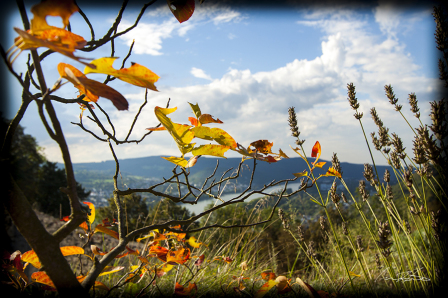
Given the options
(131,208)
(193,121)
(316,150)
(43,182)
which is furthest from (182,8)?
(43,182)

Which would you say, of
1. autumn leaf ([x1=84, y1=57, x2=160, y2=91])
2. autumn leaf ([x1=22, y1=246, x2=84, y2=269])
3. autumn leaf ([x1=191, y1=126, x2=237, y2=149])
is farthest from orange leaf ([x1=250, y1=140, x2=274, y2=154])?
autumn leaf ([x1=22, y1=246, x2=84, y2=269])

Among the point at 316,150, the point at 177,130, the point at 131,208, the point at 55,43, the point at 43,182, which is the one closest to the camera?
the point at 55,43

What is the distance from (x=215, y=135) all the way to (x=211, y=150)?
0.03 m

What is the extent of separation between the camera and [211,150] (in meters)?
0.36

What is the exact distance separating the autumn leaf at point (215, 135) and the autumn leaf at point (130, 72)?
0.29 ft

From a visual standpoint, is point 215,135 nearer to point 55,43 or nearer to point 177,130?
point 177,130

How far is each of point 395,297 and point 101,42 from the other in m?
1.62

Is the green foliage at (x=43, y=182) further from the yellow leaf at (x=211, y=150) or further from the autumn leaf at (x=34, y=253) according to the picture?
the yellow leaf at (x=211, y=150)

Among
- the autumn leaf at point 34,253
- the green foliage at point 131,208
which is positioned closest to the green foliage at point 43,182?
the green foliage at point 131,208

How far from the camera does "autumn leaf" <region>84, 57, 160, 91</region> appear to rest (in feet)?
0.81

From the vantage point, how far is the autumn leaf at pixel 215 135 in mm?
334

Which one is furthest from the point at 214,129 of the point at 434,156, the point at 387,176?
the point at 387,176

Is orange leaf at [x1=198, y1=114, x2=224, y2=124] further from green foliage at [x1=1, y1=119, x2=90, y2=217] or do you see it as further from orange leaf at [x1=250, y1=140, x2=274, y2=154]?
green foliage at [x1=1, y1=119, x2=90, y2=217]

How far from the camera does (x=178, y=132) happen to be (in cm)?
33
